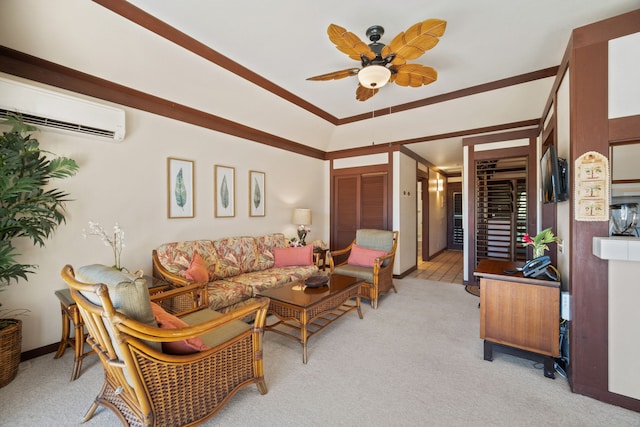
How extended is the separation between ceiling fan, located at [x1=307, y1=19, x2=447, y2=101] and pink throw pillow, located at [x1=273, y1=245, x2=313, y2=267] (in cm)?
242

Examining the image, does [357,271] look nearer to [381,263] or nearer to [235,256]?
[381,263]

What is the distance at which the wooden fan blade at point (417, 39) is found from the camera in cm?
192

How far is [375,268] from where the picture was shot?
3541 millimetres

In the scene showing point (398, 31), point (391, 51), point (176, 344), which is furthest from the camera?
point (398, 31)

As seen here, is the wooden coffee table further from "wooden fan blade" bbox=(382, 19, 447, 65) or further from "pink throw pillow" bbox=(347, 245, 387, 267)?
"wooden fan blade" bbox=(382, 19, 447, 65)

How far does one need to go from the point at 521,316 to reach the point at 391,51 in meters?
2.48

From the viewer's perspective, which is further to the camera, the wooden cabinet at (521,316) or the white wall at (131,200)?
the white wall at (131,200)

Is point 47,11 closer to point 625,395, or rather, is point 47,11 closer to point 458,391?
point 458,391

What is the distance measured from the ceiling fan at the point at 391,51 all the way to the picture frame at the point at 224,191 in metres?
1.99

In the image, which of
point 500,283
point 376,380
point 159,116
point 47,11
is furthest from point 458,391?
point 47,11

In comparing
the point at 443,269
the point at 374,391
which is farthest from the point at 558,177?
the point at 443,269

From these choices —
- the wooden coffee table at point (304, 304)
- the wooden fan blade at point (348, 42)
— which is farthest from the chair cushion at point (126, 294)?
the wooden fan blade at point (348, 42)

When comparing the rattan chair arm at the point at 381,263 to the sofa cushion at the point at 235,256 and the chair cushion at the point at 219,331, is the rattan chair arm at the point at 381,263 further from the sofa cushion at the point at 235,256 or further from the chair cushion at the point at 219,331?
the chair cushion at the point at 219,331

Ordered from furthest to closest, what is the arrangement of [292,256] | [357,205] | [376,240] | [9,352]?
[357,205] → [376,240] → [292,256] → [9,352]
